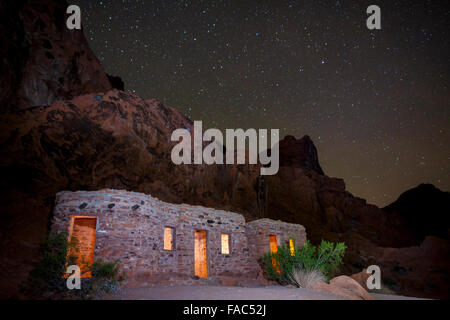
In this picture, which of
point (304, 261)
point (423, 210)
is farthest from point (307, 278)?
point (423, 210)

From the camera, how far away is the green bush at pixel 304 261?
1009 cm

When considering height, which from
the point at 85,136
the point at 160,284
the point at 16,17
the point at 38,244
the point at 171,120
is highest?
the point at 16,17

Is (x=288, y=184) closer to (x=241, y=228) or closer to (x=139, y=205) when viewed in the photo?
(x=241, y=228)

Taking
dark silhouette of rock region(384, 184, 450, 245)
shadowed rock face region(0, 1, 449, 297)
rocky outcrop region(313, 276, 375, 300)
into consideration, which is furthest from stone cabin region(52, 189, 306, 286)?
dark silhouette of rock region(384, 184, 450, 245)

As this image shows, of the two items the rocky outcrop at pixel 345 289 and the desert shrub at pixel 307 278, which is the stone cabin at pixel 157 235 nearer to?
the desert shrub at pixel 307 278

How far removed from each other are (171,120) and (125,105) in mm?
4366

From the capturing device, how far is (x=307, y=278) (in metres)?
9.12

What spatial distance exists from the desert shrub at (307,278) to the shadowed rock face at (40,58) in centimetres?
1746

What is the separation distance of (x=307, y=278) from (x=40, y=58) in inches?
771

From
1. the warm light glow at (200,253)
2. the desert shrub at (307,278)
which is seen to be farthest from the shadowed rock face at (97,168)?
the desert shrub at (307,278)

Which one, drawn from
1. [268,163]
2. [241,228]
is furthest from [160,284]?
[268,163]

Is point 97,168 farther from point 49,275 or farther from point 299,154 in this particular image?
point 299,154

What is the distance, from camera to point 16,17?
15414mm
